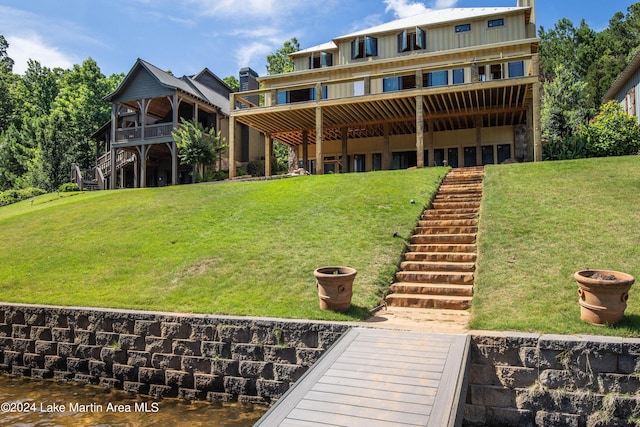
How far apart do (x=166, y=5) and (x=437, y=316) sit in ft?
41.2

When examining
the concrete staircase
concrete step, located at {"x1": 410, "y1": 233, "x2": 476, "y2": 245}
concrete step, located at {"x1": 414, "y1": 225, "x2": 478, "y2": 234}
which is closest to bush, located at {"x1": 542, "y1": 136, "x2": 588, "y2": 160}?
→ the concrete staircase

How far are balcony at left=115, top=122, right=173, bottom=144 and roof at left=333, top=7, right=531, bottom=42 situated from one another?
473 inches

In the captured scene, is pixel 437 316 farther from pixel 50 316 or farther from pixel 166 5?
pixel 166 5

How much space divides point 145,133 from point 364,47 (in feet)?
49.1

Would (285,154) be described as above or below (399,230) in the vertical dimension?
above

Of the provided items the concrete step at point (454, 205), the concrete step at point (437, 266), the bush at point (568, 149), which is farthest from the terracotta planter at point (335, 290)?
the bush at point (568, 149)

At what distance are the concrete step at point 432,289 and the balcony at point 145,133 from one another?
21281mm

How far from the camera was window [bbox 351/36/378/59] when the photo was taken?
74.1 ft

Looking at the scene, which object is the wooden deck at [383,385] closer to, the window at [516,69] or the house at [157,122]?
the window at [516,69]

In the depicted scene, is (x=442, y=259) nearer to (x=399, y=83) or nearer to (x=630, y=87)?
(x=399, y=83)

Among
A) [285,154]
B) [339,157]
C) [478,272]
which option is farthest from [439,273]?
[285,154]

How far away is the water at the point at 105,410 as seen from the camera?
507 centimetres

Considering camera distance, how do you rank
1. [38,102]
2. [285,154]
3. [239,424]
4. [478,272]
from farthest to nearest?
[38,102] → [285,154] → [478,272] → [239,424]

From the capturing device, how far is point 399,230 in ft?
28.9
